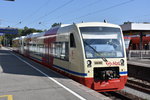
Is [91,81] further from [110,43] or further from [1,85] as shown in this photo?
[1,85]

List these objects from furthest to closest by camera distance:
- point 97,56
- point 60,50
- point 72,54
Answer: point 60,50 < point 72,54 < point 97,56

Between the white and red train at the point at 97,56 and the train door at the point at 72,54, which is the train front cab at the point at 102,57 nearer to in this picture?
the white and red train at the point at 97,56

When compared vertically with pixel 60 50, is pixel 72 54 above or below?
below

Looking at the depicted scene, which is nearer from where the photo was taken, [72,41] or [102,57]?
[102,57]

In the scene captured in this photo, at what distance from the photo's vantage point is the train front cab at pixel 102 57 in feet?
28.8

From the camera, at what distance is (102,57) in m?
8.98

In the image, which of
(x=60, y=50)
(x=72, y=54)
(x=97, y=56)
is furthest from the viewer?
(x=60, y=50)

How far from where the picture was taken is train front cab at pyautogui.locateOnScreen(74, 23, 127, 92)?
8773 mm

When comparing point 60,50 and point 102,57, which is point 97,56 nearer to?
point 102,57

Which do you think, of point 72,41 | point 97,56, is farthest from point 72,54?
point 97,56

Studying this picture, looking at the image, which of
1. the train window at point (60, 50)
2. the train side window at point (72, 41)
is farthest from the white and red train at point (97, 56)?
the train window at point (60, 50)

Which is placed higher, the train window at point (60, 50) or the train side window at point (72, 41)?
the train side window at point (72, 41)

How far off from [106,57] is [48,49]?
6406mm

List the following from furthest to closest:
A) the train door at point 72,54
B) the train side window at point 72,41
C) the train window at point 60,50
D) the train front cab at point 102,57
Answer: the train window at point 60,50
the train side window at point 72,41
the train door at point 72,54
the train front cab at point 102,57
